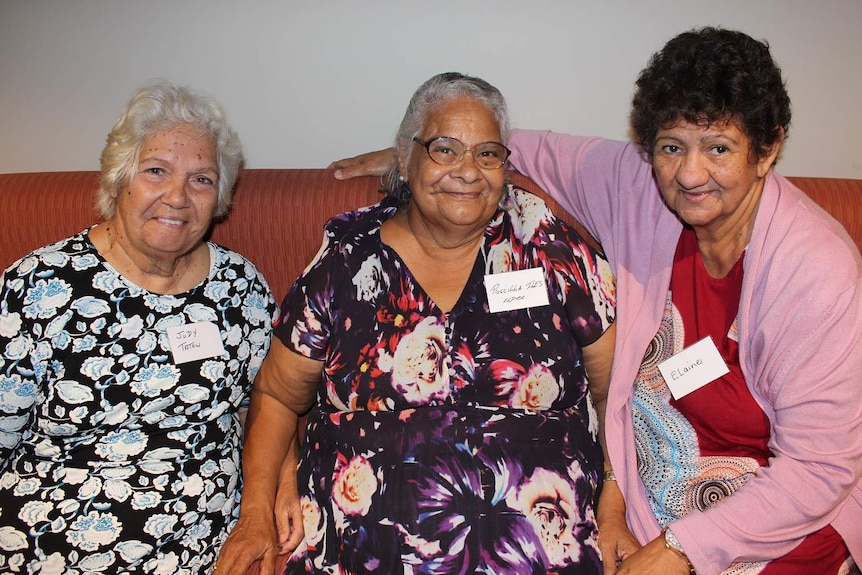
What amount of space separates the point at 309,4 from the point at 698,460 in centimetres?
183

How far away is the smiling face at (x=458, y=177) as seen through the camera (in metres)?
1.75

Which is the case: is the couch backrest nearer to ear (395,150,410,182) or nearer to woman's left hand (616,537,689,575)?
ear (395,150,410,182)

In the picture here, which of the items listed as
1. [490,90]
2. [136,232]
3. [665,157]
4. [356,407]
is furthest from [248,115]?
[665,157]

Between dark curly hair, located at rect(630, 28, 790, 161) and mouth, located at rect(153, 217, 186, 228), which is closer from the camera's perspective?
dark curly hair, located at rect(630, 28, 790, 161)

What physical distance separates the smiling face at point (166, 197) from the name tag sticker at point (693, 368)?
4.03 ft

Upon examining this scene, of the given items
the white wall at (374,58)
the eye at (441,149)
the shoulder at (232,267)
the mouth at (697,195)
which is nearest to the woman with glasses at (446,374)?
the eye at (441,149)

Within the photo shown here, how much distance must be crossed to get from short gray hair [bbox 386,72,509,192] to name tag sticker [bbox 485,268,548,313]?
0.35 meters

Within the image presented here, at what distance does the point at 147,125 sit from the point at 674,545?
1584 millimetres

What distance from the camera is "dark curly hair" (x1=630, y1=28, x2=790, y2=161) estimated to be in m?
1.51

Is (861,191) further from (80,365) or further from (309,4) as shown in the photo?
(80,365)

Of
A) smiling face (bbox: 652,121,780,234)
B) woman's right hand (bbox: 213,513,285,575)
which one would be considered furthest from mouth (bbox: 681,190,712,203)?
woman's right hand (bbox: 213,513,285,575)

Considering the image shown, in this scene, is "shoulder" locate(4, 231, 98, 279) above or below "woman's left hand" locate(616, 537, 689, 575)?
above

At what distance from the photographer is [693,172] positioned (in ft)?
5.11

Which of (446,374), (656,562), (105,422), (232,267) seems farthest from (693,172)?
(105,422)
